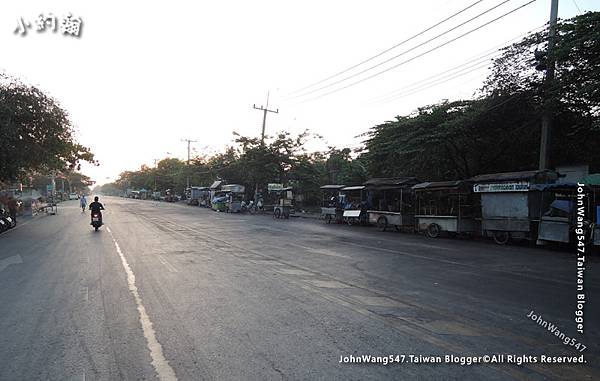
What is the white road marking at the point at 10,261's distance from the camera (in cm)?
1044

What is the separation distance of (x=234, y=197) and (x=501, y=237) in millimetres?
31113

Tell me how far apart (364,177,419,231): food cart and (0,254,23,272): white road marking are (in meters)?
16.8

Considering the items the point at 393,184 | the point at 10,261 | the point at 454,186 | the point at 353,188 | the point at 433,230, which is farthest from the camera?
the point at 353,188

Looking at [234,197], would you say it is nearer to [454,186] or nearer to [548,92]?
[454,186]

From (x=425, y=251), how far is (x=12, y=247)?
14455 millimetres

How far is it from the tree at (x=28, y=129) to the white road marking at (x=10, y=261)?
9.53 m

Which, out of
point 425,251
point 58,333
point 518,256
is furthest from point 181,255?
point 518,256

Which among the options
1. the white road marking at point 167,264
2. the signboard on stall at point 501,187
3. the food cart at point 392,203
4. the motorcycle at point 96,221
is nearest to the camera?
the white road marking at point 167,264

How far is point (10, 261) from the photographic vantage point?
11078mm

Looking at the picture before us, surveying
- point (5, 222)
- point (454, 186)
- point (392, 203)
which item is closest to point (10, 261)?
point (5, 222)

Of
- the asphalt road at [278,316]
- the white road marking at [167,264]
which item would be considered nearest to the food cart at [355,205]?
the asphalt road at [278,316]

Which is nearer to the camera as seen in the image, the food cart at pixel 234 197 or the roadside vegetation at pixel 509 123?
the roadside vegetation at pixel 509 123

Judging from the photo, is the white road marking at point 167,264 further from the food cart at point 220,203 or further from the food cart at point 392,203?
the food cart at point 220,203

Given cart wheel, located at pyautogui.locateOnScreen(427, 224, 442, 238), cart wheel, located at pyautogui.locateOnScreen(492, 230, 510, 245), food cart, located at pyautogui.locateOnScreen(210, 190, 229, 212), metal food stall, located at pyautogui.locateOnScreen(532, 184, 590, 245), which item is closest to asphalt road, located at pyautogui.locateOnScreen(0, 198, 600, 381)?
metal food stall, located at pyautogui.locateOnScreen(532, 184, 590, 245)
